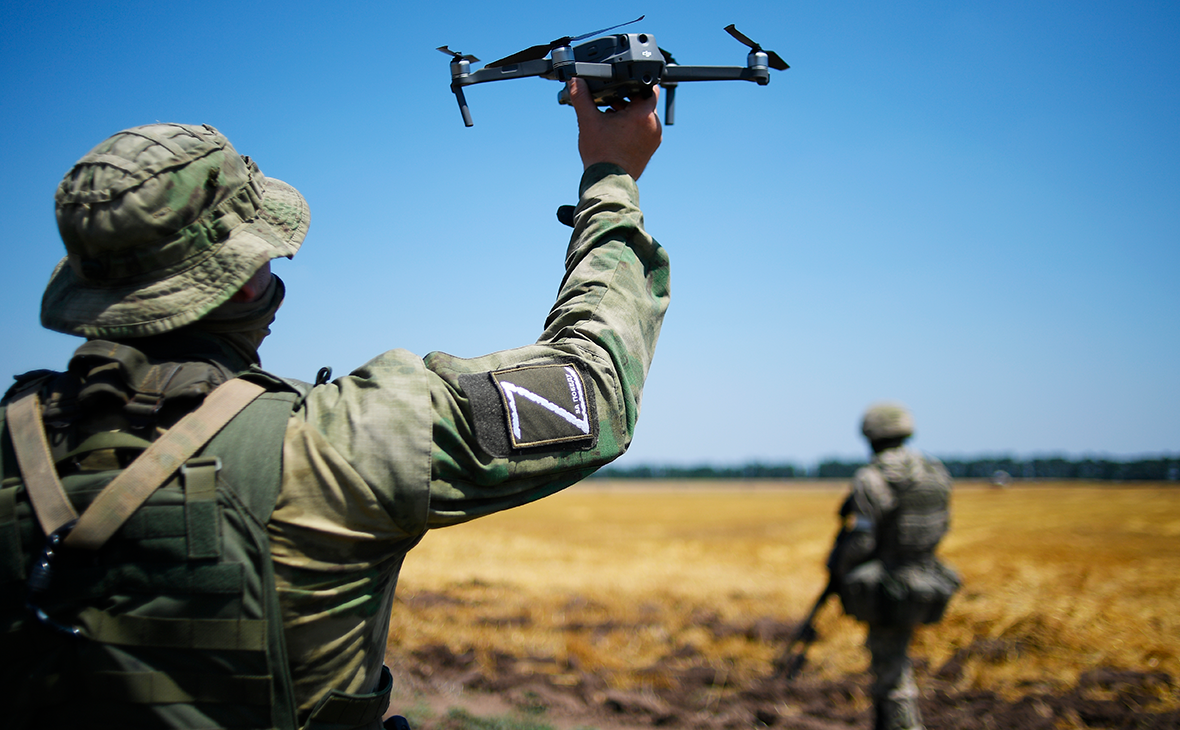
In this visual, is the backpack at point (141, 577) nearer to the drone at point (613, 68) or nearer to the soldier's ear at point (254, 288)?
the soldier's ear at point (254, 288)

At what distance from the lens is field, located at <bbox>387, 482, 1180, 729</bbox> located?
7.18 metres

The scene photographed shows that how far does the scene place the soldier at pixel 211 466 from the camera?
51.6 inches

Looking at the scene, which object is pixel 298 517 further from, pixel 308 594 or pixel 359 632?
pixel 359 632

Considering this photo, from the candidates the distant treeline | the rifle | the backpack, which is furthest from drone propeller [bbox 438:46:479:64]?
the distant treeline

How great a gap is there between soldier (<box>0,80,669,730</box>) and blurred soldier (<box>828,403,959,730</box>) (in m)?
5.83

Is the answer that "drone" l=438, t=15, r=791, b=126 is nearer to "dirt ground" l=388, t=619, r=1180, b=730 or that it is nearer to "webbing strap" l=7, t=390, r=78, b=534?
"webbing strap" l=7, t=390, r=78, b=534

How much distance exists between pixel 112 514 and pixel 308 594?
1.14 feet

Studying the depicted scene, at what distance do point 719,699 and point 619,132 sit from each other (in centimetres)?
705

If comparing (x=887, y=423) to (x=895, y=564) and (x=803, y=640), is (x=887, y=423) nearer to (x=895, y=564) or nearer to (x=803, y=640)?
(x=895, y=564)

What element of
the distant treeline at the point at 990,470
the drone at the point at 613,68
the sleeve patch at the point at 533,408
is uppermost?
the drone at the point at 613,68

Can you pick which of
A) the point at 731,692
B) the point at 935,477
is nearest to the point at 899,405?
the point at 935,477

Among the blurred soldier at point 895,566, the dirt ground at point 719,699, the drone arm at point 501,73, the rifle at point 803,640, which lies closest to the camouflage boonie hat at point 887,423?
the blurred soldier at point 895,566

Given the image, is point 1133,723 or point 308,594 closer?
point 308,594

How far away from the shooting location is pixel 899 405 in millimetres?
7301
